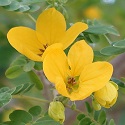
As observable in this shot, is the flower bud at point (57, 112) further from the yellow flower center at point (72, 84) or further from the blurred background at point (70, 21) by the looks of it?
the blurred background at point (70, 21)

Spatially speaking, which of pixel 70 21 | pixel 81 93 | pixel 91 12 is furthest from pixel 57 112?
pixel 91 12

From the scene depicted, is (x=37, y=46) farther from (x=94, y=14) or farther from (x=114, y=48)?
(x=94, y=14)

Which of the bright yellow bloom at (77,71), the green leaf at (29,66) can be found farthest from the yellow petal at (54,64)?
the green leaf at (29,66)

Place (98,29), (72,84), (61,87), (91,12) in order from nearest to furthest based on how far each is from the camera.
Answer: (61,87) < (72,84) < (98,29) < (91,12)

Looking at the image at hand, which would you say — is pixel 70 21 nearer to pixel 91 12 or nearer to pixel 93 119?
pixel 93 119

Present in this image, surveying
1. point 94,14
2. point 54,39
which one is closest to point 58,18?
point 54,39

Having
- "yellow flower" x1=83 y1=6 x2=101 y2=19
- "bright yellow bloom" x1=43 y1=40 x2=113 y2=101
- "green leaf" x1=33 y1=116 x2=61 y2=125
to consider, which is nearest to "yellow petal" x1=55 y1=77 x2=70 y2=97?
"bright yellow bloom" x1=43 y1=40 x2=113 y2=101
